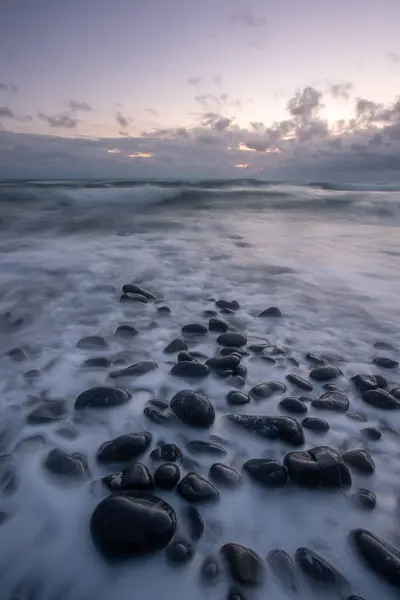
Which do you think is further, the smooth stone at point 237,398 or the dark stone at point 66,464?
the smooth stone at point 237,398

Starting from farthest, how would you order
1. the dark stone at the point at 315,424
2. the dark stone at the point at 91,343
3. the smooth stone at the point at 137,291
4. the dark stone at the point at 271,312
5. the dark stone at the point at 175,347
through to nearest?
the smooth stone at the point at 137,291 → the dark stone at the point at 271,312 → the dark stone at the point at 91,343 → the dark stone at the point at 175,347 → the dark stone at the point at 315,424

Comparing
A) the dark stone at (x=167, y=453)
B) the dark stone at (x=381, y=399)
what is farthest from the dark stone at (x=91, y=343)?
the dark stone at (x=381, y=399)

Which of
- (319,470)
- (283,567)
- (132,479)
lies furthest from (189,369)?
(283,567)

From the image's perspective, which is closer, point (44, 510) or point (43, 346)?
point (44, 510)

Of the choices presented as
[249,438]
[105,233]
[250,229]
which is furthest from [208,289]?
[250,229]

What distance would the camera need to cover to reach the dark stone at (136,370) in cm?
308

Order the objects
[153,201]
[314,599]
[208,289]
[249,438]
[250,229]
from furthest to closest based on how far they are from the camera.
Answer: [153,201] → [250,229] → [208,289] → [249,438] → [314,599]

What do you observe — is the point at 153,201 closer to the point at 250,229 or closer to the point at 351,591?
the point at 250,229

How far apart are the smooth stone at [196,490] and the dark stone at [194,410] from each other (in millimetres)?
490

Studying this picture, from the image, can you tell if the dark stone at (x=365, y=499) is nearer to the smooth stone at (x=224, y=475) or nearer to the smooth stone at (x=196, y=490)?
the smooth stone at (x=224, y=475)

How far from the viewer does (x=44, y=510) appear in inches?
73.5

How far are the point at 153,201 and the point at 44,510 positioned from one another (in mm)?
22349

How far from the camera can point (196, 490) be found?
75.6 inches

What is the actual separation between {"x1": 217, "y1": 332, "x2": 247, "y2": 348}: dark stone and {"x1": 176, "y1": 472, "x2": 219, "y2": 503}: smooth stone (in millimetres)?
1742
